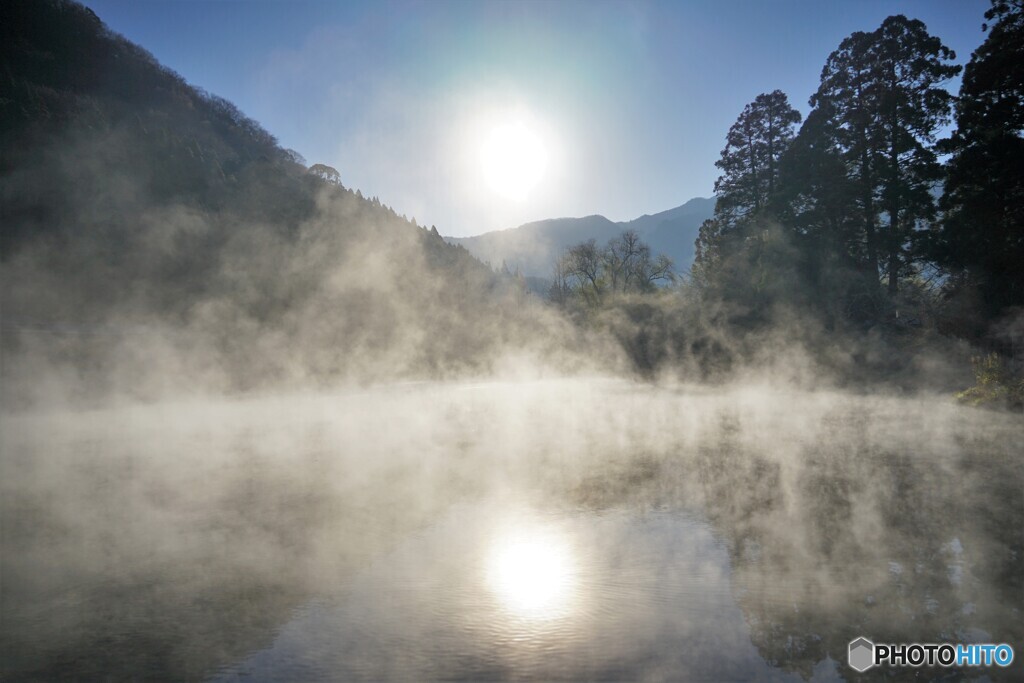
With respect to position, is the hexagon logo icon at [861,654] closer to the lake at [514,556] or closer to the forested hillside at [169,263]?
the lake at [514,556]

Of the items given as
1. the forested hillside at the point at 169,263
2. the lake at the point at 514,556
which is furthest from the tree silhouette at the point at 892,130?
the forested hillside at the point at 169,263

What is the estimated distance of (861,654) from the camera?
82.6 inches

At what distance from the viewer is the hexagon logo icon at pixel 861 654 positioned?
2.03m

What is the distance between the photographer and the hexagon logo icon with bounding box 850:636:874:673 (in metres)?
2.03

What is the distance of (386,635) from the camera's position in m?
2.27

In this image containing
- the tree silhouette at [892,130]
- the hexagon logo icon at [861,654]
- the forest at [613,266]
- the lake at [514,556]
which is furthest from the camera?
the tree silhouette at [892,130]

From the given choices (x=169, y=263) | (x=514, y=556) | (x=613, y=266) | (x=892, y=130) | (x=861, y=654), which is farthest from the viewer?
(x=613, y=266)

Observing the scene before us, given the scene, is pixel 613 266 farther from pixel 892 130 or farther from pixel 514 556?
pixel 514 556

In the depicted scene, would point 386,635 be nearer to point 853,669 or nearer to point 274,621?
point 274,621

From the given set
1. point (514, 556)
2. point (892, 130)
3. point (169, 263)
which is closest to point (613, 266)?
point (892, 130)

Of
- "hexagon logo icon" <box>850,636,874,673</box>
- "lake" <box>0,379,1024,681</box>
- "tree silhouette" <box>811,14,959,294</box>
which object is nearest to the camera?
"hexagon logo icon" <box>850,636,874,673</box>

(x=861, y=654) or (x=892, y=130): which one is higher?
(x=892, y=130)

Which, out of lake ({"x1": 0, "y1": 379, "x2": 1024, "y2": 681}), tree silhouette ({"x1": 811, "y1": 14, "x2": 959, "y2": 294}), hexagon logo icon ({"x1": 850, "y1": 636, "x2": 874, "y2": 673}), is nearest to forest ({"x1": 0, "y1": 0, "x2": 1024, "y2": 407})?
tree silhouette ({"x1": 811, "y1": 14, "x2": 959, "y2": 294})

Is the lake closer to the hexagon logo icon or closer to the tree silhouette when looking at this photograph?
the hexagon logo icon
